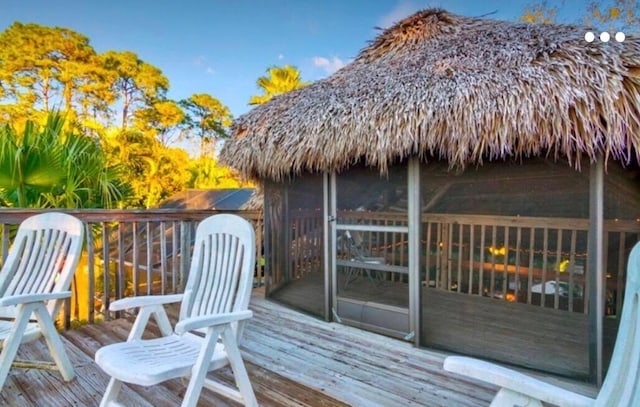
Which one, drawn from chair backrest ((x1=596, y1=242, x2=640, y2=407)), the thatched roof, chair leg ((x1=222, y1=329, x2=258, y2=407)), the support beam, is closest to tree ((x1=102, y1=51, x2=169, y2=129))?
the thatched roof

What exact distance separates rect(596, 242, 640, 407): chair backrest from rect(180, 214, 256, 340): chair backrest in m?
1.59

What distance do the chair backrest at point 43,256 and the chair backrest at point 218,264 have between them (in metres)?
0.77

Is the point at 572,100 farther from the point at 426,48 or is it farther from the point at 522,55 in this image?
the point at 426,48

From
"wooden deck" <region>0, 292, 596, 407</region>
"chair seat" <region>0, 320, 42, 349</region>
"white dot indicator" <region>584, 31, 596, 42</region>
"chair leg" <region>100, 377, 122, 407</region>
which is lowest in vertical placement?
"wooden deck" <region>0, 292, 596, 407</region>

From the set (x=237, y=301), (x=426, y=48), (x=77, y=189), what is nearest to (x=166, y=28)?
(x=77, y=189)

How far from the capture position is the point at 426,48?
3.72 meters

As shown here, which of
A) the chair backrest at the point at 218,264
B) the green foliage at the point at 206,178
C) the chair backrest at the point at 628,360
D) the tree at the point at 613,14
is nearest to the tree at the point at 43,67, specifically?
the green foliage at the point at 206,178

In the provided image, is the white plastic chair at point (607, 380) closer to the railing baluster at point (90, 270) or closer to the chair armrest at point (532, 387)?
the chair armrest at point (532, 387)

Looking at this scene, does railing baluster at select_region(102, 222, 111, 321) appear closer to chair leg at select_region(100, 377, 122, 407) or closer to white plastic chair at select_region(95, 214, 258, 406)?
white plastic chair at select_region(95, 214, 258, 406)

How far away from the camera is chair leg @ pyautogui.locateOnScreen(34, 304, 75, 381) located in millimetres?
2164

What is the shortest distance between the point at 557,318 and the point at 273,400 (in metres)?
2.38

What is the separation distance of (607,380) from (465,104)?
2.07 m

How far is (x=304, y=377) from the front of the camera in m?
2.44

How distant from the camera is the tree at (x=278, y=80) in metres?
12.2
